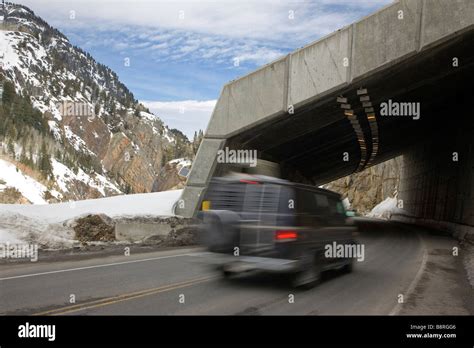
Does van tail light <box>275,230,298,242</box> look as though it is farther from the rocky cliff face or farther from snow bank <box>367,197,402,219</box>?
the rocky cliff face

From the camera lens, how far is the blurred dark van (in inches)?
342

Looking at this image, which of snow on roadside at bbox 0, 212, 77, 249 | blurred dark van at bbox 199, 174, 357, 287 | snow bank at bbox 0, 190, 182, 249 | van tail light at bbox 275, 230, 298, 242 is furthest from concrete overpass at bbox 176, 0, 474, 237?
van tail light at bbox 275, 230, 298, 242

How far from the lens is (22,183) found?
4542 inches

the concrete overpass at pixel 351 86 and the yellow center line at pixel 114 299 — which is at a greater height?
the concrete overpass at pixel 351 86

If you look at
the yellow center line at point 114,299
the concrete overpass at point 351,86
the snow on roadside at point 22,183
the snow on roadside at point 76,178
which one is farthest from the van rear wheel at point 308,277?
the snow on roadside at point 76,178

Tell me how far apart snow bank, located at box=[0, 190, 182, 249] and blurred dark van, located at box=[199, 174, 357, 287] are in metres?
6.90

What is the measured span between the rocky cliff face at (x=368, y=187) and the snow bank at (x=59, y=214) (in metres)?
56.4

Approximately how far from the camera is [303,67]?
18.0 metres

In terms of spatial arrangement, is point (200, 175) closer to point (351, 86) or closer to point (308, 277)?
point (351, 86)

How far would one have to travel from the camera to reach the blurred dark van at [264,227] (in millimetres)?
8695

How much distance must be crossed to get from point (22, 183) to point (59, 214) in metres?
109

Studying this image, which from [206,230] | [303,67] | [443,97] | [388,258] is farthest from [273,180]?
[443,97]

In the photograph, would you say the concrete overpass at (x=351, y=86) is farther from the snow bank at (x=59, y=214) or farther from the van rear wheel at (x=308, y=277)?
the van rear wheel at (x=308, y=277)
